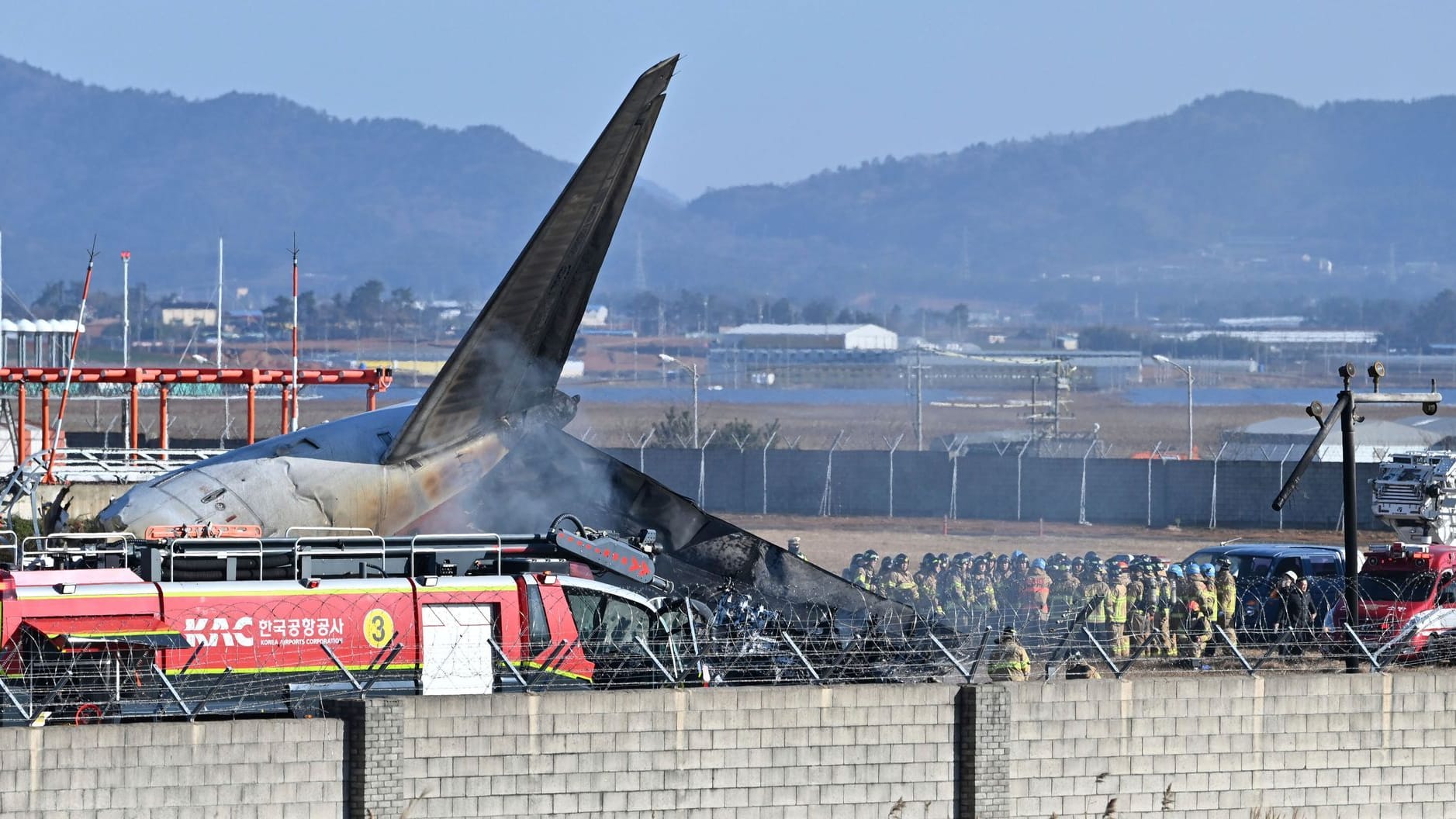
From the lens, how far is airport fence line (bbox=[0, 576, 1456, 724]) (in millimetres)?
17438

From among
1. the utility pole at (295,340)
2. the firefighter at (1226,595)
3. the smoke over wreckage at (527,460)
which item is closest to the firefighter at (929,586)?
the smoke over wreckage at (527,460)

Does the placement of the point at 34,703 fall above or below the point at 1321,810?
above

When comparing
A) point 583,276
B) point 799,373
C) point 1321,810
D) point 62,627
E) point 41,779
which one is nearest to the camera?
point 41,779

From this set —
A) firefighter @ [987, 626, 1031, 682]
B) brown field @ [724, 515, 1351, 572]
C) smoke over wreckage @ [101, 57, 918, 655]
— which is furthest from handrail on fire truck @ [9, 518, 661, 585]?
brown field @ [724, 515, 1351, 572]

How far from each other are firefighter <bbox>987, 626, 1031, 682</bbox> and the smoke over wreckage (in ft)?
17.9

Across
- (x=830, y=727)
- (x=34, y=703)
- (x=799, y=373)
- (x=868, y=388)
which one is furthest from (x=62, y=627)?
(x=799, y=373)

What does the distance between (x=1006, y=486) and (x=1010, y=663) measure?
117 feet

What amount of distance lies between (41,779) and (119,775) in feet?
1.95

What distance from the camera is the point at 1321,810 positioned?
1973 centimetres

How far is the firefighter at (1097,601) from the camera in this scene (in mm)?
19922

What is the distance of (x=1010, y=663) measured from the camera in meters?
19.6

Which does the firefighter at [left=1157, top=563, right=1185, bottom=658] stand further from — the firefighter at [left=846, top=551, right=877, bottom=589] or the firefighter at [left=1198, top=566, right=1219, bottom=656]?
the firefighter at [left=846, top=551, right=877, bottom=589]

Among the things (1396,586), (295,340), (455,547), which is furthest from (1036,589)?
(295,340)

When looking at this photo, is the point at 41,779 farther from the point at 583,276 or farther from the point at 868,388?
the point at 868,388
